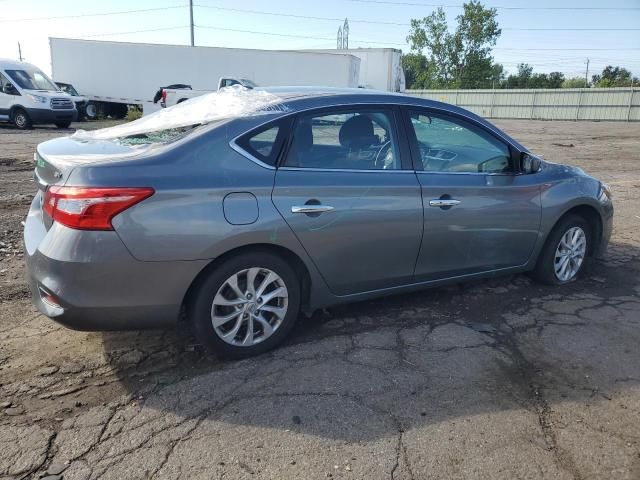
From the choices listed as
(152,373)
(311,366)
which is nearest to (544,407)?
(311,366)

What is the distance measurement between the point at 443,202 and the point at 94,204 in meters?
2.32

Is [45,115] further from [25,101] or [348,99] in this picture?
[348,99]

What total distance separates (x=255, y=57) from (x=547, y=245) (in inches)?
982

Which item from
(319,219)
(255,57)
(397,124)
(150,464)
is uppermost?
(255,57)

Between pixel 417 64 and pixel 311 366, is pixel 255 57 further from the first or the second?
pixel 417 64

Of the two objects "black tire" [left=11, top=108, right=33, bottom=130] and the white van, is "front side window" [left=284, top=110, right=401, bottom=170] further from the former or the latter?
"black tire" [left=11, top=108, right=33, bottom=130]

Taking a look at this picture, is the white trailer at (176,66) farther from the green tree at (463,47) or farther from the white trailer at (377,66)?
the green tree at (463,47)

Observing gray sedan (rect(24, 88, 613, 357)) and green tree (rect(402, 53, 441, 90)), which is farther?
green tree (rect(402, 53, 441, 90))

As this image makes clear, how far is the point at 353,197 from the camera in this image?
357 centimetres

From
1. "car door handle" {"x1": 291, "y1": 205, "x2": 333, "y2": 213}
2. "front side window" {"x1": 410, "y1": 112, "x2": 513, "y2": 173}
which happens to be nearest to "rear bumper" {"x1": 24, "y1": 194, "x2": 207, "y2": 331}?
"car door handle" {"x1": 291, "y1": 205, "x2": 333, "y2": 213}

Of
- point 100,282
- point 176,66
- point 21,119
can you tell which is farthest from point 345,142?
point 176,66

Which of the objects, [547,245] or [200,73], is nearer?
[547,245]

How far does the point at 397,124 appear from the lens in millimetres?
3920

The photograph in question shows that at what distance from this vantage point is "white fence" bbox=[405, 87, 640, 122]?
38.1 metres
